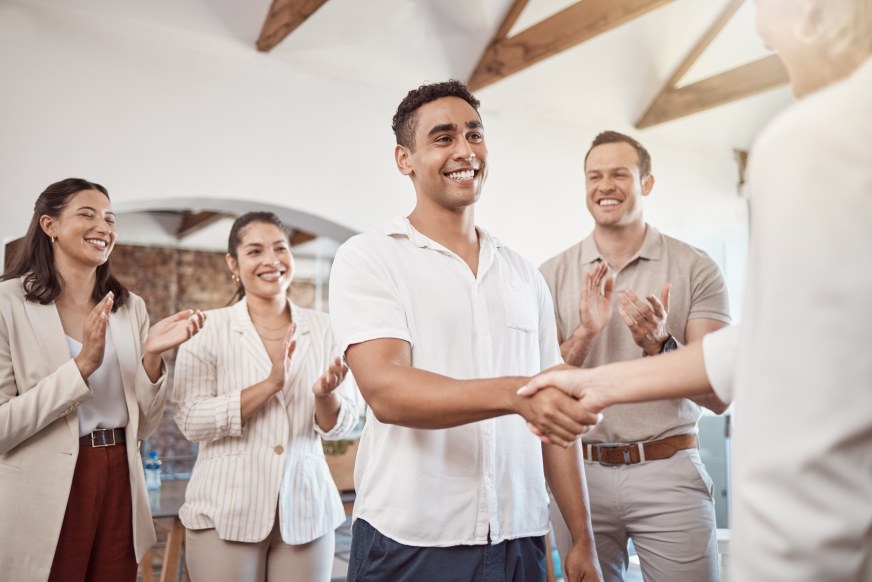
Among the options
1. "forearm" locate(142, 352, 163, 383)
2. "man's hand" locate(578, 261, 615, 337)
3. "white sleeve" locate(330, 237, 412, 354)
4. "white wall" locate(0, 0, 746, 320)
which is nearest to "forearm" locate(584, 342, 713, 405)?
"white sleeve" locate(330, 237, 412, 354)

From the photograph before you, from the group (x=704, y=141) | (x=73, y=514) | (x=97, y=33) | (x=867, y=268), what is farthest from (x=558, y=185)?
(x=867, y=268)

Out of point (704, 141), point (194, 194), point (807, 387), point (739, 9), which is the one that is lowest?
point (807, 387)

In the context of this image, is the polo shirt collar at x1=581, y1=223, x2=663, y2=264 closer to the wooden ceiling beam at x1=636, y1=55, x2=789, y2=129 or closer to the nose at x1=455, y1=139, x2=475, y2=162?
the nose at x1=455, y1=139, x2=475, y2=162

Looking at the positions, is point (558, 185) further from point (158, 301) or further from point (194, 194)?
point (158, 301)

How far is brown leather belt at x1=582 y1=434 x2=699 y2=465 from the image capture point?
2262 millimetres

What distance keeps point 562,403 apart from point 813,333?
590 millimetres

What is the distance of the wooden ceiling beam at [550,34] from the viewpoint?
15.8ft

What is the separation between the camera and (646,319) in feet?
7.09

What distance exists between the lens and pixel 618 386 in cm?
129

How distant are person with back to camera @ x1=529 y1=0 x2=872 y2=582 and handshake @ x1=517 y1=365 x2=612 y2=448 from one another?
1.50 feet

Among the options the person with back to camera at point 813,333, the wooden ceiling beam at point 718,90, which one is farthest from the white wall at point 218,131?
the person with back to camera at point 813,333

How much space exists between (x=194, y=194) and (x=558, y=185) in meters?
2.75

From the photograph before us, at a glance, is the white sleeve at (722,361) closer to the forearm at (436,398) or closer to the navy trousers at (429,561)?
the forearm at (436,398)

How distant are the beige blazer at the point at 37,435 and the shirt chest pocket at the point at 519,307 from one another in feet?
3.96
